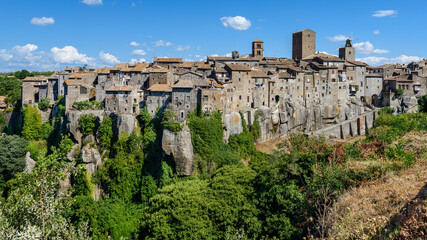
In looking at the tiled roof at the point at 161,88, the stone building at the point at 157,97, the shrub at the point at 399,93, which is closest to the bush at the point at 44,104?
the stone building at the point at 157,97

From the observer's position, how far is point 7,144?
4866 cm

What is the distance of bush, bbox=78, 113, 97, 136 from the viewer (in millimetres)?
48875

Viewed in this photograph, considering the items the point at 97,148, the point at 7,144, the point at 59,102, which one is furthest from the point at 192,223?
the point at 59,102

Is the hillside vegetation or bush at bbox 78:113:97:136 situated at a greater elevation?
bush at bbox 78:113:97:136

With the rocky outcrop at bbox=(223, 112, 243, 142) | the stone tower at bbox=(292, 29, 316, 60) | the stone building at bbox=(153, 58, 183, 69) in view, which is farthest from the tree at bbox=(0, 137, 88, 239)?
the stone tower at bbox=(292, 29, 316, 60)

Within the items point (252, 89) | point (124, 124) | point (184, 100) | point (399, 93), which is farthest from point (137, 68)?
point (399, 93)

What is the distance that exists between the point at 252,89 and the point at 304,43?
Answer: 30.4m

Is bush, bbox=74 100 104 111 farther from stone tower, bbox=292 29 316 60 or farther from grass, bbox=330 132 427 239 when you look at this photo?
stone tower, bbox=292 29 316 60

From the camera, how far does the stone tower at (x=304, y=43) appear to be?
7875cm

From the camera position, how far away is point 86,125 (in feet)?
160

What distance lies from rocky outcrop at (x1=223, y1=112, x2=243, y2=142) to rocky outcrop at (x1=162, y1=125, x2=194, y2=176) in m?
7.66

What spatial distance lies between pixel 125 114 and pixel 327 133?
3458cm

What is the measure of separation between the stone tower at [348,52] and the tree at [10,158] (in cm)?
6985

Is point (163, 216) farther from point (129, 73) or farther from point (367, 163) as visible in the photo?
point (129, 73)
